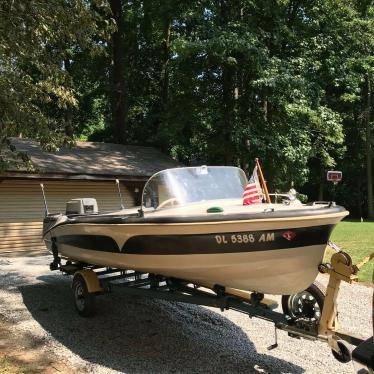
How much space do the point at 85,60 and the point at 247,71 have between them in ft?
32.0

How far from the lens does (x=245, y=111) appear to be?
19703 millimetres

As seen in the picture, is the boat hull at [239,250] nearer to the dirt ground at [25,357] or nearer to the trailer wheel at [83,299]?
the trailer wheel at [83,299]

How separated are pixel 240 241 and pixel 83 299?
3.12 meters

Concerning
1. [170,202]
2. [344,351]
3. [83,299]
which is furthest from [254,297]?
[83,299]

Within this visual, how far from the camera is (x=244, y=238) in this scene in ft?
16.6

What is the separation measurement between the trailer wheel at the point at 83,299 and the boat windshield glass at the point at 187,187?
67.9 inches

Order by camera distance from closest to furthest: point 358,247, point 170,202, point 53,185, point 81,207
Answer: point 170,202, point 81,207, point 358,247, point 53,185

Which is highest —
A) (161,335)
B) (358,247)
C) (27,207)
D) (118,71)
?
(118,71)

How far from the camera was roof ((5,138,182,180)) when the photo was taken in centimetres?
1573

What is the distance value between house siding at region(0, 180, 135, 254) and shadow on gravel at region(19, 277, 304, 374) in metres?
6.98

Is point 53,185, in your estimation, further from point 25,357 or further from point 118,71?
point 25,357

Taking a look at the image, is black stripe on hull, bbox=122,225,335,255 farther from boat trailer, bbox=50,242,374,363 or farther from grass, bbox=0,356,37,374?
grass, bbox=0,356,37,374

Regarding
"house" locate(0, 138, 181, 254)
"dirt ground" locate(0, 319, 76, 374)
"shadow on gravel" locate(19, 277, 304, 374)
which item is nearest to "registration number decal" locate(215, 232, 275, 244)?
"shadow on gravel" locate(19, 277, 304, 374)

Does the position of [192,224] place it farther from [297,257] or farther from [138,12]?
[138,12]
